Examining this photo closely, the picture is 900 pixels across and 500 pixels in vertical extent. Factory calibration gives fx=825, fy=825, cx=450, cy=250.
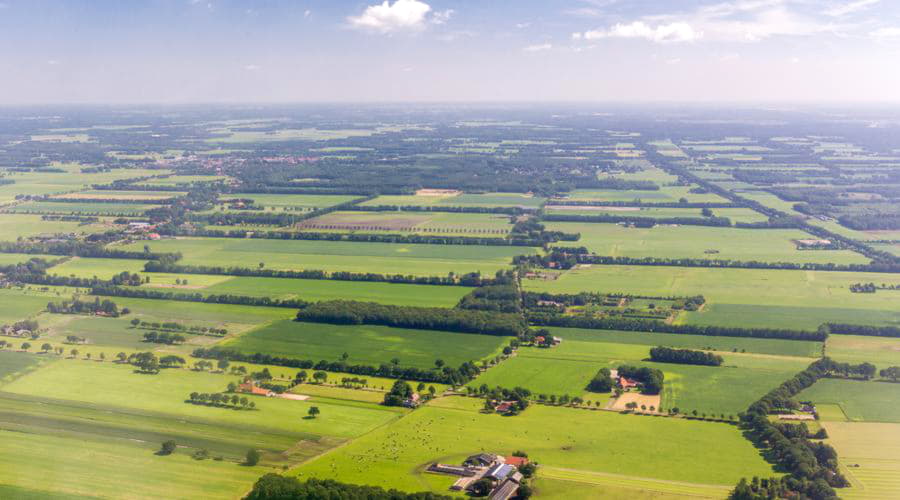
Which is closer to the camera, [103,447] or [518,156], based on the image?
[103,447]

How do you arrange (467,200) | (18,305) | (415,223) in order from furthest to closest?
(467,200) → (415,223) → (18,305)

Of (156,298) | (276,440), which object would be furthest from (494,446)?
(156,298)

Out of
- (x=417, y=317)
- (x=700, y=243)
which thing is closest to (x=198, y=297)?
(x=417, y=317)

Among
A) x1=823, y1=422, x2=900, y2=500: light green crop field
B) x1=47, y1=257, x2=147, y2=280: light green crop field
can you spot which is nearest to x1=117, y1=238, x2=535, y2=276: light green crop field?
x1=47, y1=257, x2=147, y2=280: light green crop field

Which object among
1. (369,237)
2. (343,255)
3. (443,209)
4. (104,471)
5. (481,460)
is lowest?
(481,460)

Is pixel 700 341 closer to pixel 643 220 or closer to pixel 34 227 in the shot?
pixel 643 220

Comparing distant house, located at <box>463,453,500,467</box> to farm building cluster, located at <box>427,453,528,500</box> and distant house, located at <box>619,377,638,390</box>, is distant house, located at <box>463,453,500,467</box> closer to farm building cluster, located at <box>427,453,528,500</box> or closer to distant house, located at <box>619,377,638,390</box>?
farm building cluster, located at <box>427,453,528,500</box>

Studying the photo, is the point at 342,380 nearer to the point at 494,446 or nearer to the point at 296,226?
the point at 494,446
